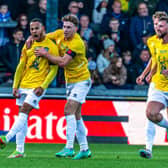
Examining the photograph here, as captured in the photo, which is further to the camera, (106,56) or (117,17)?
(117,17)

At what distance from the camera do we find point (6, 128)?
521 inches

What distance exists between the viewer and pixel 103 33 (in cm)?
1482

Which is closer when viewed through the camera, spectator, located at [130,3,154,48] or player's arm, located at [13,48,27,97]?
player's arm, located at [13,48,27,97]

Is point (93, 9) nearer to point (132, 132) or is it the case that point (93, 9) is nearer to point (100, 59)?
point (100, 59)

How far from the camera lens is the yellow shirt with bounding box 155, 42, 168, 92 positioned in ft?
31.7

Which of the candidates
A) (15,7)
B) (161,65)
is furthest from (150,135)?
(15,7)

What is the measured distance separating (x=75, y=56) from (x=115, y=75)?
394 cm

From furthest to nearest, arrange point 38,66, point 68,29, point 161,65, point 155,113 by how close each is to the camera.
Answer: point 38,66 → point 68,29 → point 161,65 → point 155,113

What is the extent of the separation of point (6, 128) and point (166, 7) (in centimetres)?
441

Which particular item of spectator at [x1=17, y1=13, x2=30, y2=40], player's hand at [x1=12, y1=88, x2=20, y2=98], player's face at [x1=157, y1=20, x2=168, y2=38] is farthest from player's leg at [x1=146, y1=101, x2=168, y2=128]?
spectator at [x1=17, y1=13, x2=30, y2=40]

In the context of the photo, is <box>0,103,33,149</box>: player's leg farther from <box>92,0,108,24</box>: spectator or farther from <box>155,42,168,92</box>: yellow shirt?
<box>92,0,108,24</box>: spectator

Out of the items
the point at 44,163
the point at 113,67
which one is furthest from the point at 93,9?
the point at 44,163

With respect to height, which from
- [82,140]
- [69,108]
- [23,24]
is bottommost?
[82,140]

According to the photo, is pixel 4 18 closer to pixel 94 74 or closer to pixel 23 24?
pixel 23 24
